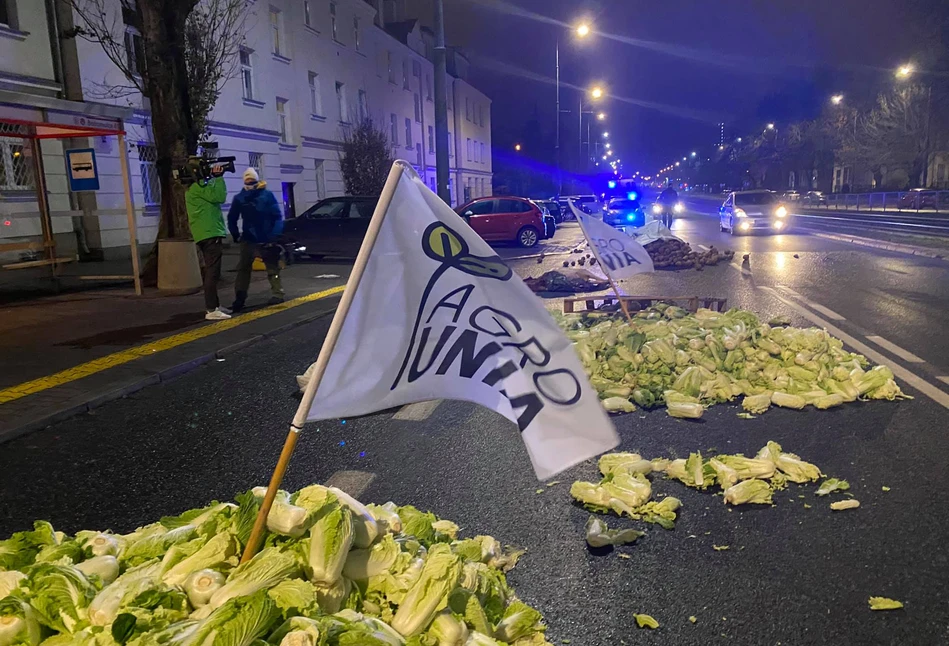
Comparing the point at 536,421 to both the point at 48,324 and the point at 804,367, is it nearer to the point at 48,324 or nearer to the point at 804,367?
the point at 804,367

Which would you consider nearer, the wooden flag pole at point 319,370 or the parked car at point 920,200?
the wooden flag pole at point 319,370

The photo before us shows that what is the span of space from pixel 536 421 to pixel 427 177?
45.0 metres

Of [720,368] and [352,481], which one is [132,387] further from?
[720,368]

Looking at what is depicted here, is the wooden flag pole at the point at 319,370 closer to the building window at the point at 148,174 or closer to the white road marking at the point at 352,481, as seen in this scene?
the white road marking at the point at 352,481

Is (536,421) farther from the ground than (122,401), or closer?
farther from the ground

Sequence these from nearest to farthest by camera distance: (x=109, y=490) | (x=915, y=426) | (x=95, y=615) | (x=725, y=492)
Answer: (x=95, y=615) → (x=725, y=492) → (x=109, y=490) → (x=915, y=426)

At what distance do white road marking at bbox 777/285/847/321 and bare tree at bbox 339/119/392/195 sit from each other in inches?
875

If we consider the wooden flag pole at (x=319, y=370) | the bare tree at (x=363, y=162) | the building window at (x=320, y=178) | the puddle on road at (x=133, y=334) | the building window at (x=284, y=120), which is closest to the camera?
the wooden flag pole at (x=319, y=370)

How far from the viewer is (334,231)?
1866 cm

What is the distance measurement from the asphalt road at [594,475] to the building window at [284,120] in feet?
76.9

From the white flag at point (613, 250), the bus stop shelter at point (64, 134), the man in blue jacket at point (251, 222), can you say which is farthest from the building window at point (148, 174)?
the white flag at point (613, 250)

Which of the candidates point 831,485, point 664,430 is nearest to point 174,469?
point 664,430

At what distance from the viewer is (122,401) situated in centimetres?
602

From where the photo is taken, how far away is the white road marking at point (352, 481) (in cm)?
403
